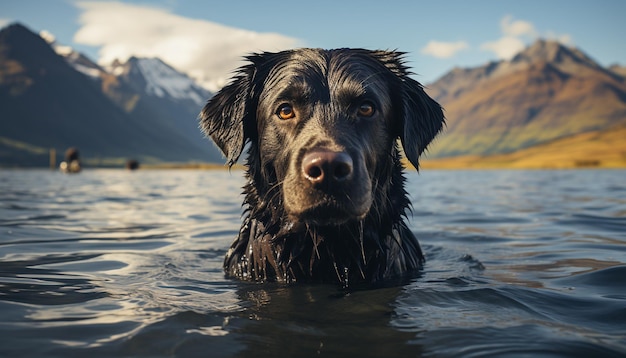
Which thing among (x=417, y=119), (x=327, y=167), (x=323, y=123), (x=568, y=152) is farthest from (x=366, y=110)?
(x=568, y=152)

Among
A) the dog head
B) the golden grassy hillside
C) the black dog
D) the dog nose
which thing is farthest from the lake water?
the golden grassy hillside

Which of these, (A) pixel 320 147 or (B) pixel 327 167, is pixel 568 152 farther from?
(B) pixel 327 167

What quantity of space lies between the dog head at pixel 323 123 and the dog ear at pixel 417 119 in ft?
0.04

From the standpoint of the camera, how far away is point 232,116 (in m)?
5.98

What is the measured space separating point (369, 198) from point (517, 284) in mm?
2048

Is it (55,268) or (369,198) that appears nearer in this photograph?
(369,198)

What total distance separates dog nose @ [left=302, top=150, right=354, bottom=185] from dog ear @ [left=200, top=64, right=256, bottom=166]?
1.67 meters

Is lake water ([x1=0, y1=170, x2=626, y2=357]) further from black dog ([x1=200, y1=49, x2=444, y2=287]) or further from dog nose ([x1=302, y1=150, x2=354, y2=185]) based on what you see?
dog nose ([x1=302, y1=150, x2=354, y2=185])

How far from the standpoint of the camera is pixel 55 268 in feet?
21.3

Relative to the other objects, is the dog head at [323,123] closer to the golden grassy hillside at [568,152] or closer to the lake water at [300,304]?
the lake water at [300,304]

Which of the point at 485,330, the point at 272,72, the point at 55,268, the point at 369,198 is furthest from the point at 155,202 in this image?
the point at 485,330

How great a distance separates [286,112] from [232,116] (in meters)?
0.90

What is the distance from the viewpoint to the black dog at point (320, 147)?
184 inches

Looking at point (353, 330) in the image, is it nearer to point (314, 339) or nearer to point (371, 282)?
point (314, 339)
